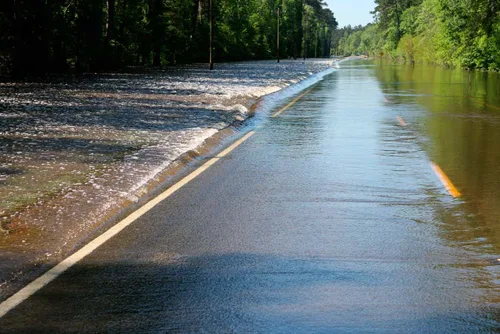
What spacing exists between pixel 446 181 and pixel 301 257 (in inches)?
170

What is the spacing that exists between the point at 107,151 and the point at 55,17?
30.2m

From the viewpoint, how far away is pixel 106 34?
5369 centimetres

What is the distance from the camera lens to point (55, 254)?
642 centimetres

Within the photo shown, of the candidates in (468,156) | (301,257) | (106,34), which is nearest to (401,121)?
(468,156)

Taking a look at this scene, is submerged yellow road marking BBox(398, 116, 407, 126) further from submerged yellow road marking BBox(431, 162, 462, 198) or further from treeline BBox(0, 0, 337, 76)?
treeline BBox(0, 0, 337, 76)

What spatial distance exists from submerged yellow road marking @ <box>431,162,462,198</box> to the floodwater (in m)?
3.84

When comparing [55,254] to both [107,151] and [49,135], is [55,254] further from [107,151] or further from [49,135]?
[49,135]

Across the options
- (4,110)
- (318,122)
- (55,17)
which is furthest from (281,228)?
(55,17)

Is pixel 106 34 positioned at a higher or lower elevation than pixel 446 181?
higher

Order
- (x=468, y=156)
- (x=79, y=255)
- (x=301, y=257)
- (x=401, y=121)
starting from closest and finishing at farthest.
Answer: (x=301, y=257) < (x=79, y=255) < (x=468, y=156) < (x=401, y=121)

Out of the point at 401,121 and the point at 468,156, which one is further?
the point at 401,121

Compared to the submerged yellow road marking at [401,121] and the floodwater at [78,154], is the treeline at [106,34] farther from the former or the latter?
the submerged yellow road marking at [401,121]

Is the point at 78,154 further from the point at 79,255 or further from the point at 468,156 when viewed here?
the point at 468,156

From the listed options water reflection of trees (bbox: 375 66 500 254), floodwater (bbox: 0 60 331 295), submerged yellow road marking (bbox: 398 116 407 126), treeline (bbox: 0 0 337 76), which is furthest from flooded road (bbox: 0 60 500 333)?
treeline (bbox: 0 0 337 76)
